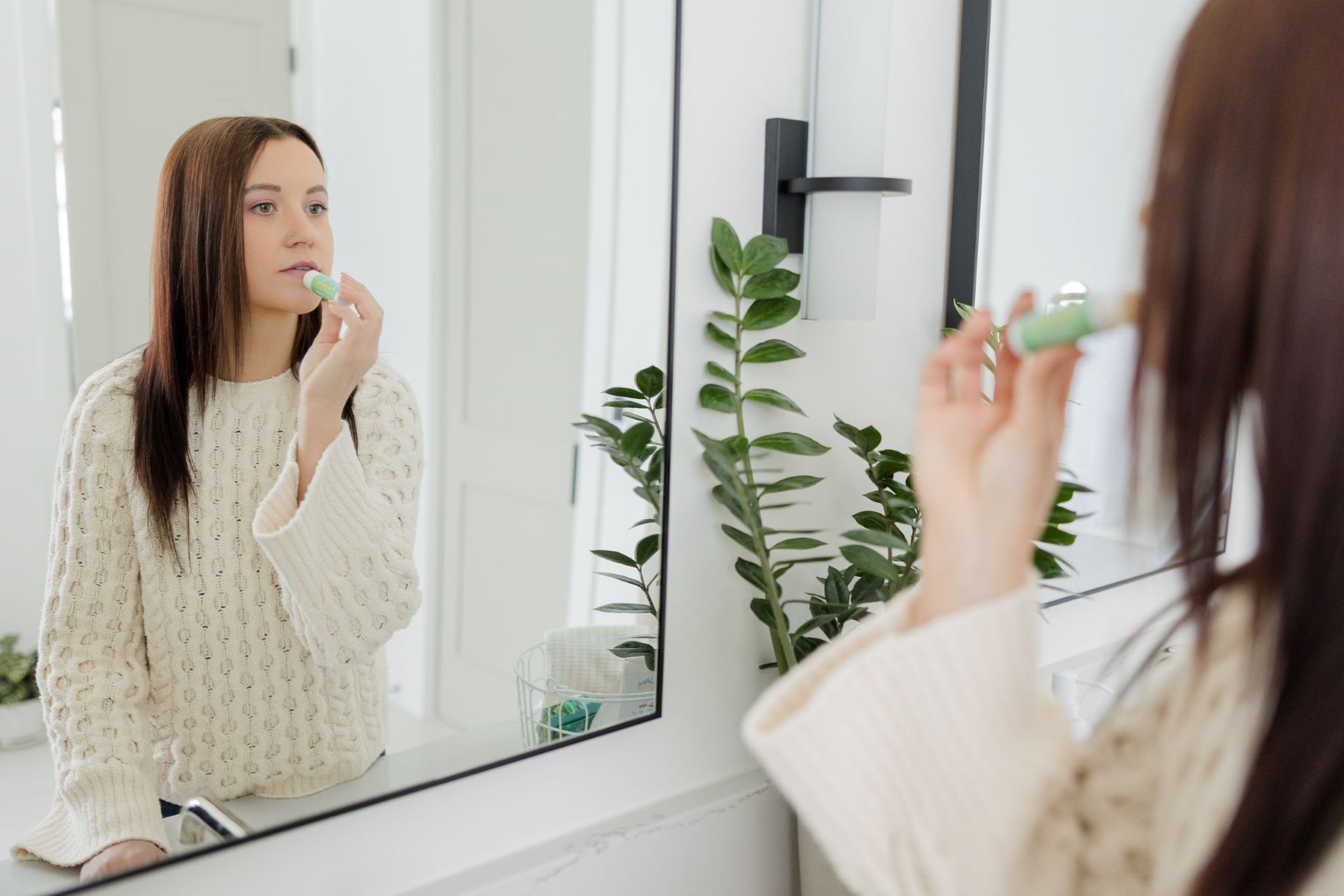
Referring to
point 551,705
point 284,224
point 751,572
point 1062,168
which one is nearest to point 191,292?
point 284,224

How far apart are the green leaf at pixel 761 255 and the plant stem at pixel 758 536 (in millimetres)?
14

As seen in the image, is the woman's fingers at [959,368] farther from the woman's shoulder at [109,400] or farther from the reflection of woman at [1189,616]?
the woman's shoulder at [109,400]

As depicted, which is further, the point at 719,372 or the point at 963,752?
the point at 719,372

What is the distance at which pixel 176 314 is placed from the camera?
0.63 meters

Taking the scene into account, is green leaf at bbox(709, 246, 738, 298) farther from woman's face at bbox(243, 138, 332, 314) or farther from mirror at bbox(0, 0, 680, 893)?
woman's face at bbox(243, 138, 332, 314)

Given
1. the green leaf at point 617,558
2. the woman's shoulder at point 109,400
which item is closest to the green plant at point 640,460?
the green leaf at point 617,558

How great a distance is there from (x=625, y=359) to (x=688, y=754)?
396 millimetres

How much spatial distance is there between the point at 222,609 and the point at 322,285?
22 cm

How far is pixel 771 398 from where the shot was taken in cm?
94

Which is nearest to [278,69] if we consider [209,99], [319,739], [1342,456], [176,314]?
[209,99]

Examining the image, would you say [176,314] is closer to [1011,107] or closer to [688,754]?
[688,754]

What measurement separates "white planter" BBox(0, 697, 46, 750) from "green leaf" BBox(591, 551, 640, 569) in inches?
16.4

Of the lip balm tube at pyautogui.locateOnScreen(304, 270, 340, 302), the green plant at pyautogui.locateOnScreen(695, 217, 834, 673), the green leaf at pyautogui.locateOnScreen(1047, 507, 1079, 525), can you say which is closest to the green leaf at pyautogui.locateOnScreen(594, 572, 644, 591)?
the green plant at pyautogui.locateOnScreen(695, 217, 834, 673)

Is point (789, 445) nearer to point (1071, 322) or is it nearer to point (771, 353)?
point (771, 353)
